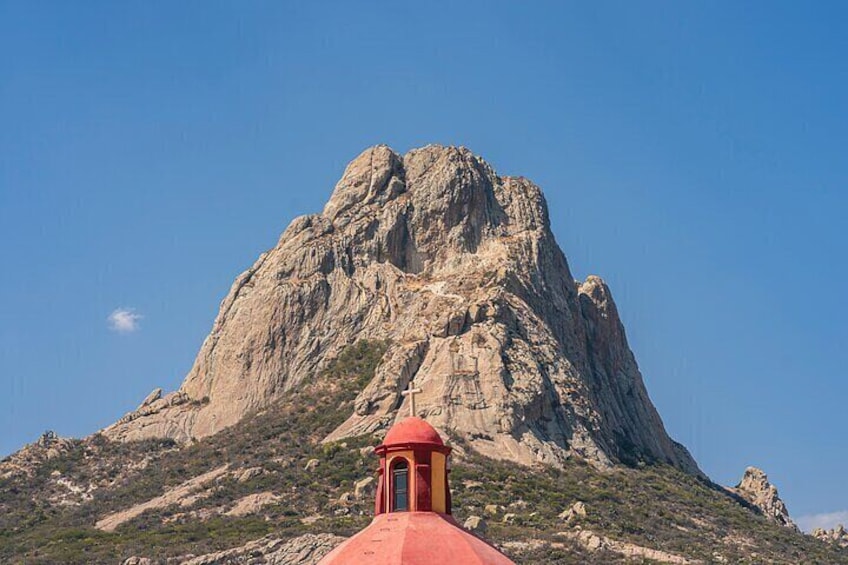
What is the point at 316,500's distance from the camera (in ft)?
312

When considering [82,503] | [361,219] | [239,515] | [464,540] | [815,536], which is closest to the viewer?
[464,540]

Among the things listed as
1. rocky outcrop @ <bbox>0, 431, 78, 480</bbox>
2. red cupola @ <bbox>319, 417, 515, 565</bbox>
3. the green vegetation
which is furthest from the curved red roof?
rocky outcrop @ <bbox>0, 431, 78, 480</bbox>

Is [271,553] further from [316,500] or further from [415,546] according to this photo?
[415,546]

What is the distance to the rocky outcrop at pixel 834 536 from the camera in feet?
393

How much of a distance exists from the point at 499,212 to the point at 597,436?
94.3 ft

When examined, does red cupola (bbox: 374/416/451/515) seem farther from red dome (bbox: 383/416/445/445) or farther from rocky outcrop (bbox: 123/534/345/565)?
rocky outcrop (bbox: 123/534/345/565)

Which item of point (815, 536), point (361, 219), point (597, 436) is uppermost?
point (361, 219)

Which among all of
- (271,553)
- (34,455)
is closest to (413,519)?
(271,553)

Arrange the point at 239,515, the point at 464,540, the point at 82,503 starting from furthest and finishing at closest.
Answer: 1. the point at 82,503
2. the point at 239,515
3. the point at 464,540

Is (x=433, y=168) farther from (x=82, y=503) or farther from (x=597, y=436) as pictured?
(x=82, y=503)

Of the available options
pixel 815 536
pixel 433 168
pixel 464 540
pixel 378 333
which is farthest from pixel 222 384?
pixel 464 540

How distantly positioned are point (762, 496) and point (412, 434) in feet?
354

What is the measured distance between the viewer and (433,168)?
135500mm

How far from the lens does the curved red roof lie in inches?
1319
